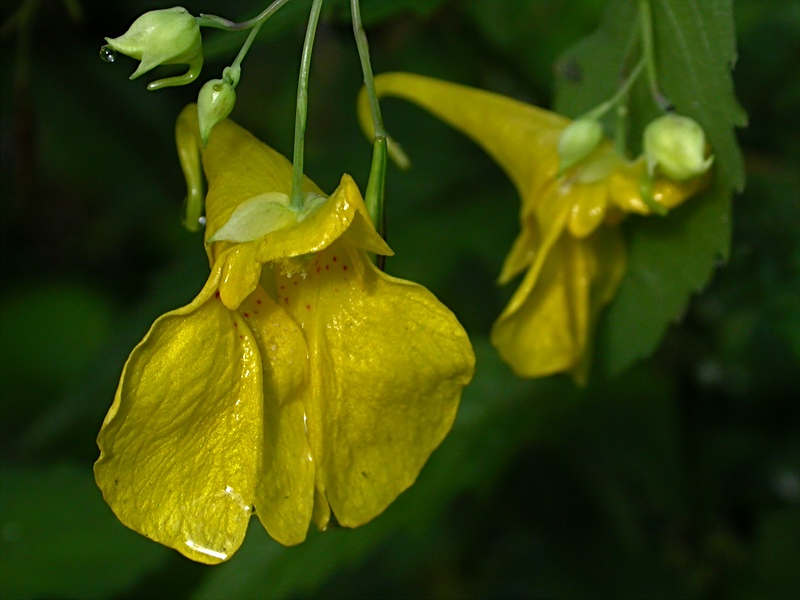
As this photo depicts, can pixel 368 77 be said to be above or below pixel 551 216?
above

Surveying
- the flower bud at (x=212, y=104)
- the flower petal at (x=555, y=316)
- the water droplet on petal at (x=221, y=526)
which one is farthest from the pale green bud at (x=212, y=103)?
the flower petal at (x=555, y=316)

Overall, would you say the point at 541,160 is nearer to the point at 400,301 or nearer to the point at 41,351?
the point at 400,301

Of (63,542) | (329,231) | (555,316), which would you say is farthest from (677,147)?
(63,542)

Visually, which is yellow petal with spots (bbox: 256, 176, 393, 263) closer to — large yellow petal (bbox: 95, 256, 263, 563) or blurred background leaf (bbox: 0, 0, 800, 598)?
large yellow petal (bbox: 95, 256, 263, 563)

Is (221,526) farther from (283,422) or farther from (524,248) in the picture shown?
(524,248)

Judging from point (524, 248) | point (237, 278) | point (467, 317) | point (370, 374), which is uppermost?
point (237, 278)

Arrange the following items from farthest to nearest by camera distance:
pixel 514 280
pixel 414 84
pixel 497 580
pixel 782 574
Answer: pixel 497 580 < pixel 782 574 < pixel 514 280 < pixel 414 84

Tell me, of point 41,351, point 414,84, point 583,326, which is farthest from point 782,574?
point 41,351
